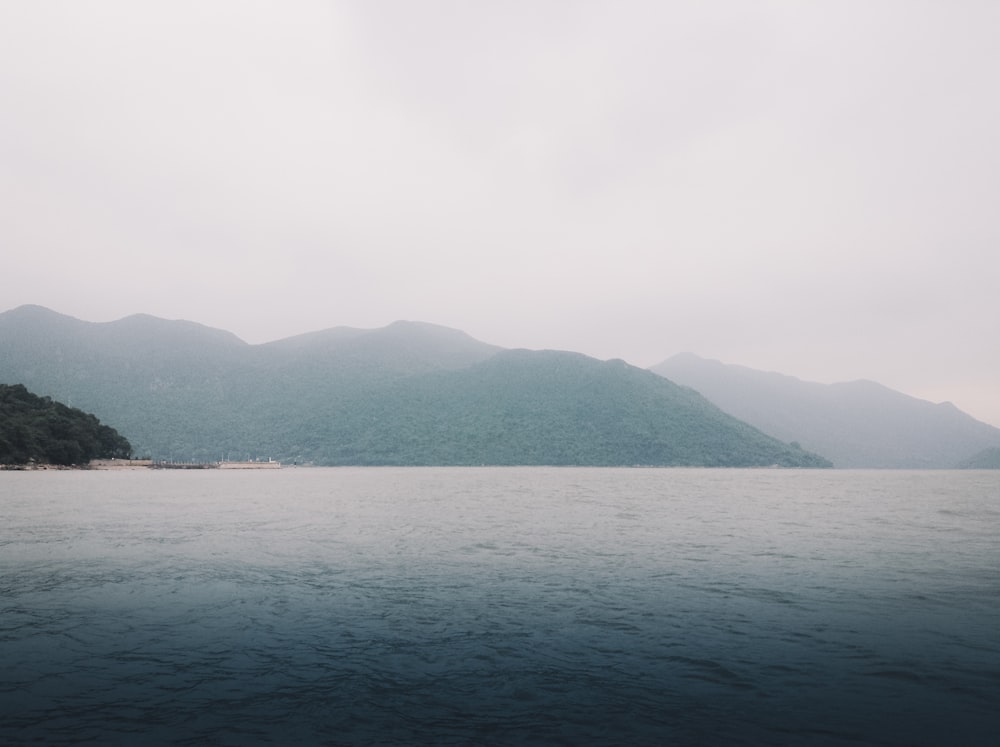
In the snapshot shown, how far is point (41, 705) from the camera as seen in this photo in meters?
13.0

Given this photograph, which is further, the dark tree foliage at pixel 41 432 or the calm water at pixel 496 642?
the dark tree foliage at pixel 41 432

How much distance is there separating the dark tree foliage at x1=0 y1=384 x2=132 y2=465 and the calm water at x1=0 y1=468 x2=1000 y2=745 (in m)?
156

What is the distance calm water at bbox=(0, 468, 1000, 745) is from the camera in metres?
12.3

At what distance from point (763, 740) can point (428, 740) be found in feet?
20.7

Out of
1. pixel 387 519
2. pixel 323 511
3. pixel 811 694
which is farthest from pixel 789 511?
pixel 811 694

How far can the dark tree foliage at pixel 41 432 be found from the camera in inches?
6319

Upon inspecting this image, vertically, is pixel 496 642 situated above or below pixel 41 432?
below

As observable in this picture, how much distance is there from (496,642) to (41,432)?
19653 centimetres

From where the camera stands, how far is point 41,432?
168625mm

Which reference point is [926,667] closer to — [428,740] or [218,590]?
[428,740]

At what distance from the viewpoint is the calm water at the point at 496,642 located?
1230cm

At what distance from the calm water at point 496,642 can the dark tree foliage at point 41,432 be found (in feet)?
512

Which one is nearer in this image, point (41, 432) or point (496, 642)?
point (496, 642)

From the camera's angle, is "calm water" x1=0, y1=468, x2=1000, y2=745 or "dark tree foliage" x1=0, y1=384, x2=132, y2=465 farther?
"dark tree foliage" x1=0, y1=384, x2=132, y2=465
